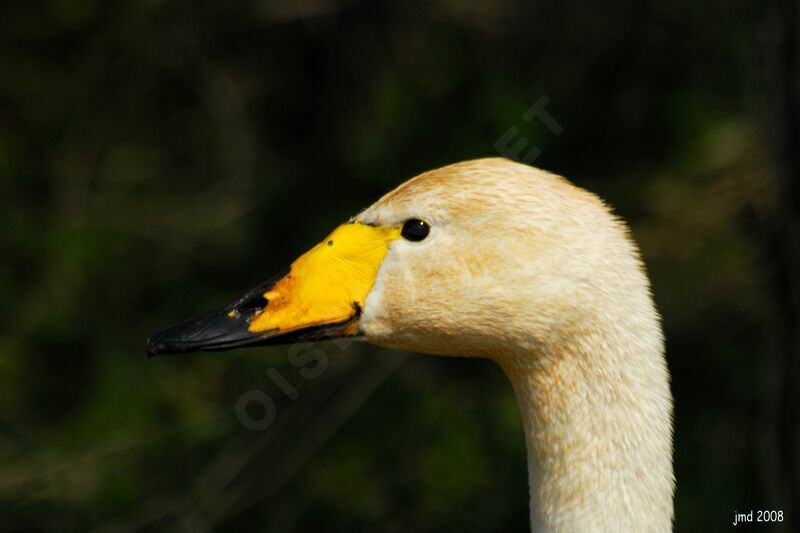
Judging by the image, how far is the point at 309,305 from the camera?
2061mm

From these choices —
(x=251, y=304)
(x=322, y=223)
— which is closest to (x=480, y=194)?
(x=251, y=304)

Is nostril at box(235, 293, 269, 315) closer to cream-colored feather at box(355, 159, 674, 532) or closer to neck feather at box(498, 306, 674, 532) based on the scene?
cream-colored feather at box(355, 159, 674, 532)

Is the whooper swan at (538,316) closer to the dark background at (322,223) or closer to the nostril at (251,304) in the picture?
the nostril at (251,304)

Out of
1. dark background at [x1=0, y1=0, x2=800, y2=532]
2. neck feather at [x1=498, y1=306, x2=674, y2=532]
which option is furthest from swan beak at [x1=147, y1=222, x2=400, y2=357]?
dark background at [x1=0, y1=0, x2=800, y2=532]

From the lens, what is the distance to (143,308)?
15.4ft

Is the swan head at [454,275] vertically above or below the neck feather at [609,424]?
above

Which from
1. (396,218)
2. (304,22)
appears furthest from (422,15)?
(396,218)

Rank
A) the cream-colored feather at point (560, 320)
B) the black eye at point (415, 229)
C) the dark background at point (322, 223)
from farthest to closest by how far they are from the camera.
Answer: the dark background at point (322, 223) < the black eye at point (415, 229) < the cream-colored feather at point (560, 320)

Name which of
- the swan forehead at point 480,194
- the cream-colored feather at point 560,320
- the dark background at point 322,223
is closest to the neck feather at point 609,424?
the cream-colored feather at point 560,320

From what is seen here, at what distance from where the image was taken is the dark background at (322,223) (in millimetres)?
3920

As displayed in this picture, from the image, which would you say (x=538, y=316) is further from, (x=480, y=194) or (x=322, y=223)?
(x=322, y=223)

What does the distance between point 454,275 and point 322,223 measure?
2.48 m

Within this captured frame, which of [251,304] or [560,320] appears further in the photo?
[251,304]

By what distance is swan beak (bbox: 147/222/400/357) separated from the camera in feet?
6.75
